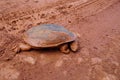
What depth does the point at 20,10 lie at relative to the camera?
390cm

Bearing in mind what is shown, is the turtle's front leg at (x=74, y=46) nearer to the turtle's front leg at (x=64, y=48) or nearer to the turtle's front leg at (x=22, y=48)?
the turtle's front leg at (x=64, y=48)

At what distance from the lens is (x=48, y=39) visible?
2.65 meters

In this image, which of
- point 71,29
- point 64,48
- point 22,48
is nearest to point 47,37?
point 64,48

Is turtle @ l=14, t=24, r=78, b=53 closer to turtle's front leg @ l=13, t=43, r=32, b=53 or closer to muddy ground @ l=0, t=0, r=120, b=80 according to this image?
turtle's front leg @ l=13, t=43, r=32, b=53

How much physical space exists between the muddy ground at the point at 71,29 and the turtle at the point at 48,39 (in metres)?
0.12

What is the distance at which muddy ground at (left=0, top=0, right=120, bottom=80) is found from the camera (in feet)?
8.08

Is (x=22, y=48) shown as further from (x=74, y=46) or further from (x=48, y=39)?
(x=74, y=46)

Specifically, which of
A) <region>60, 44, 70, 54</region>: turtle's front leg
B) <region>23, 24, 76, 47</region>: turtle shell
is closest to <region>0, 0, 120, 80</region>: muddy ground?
<region>60, 44, 70, 54</region>: turtle's front leg

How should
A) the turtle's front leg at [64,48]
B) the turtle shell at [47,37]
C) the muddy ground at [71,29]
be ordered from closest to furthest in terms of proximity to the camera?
the muddy ground at [71,29] → the turtle shell at [47,37] → the turtle's front leg at [64,48]

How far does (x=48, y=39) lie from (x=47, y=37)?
5cm

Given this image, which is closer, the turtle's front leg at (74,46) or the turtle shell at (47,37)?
the turtle shell at (47,37)

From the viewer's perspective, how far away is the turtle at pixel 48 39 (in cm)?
264

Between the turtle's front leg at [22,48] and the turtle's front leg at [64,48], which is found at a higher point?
the turtle's front leg at [22,48]

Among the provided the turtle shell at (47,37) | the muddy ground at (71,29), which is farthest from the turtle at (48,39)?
the muddy ground at (71,29)
